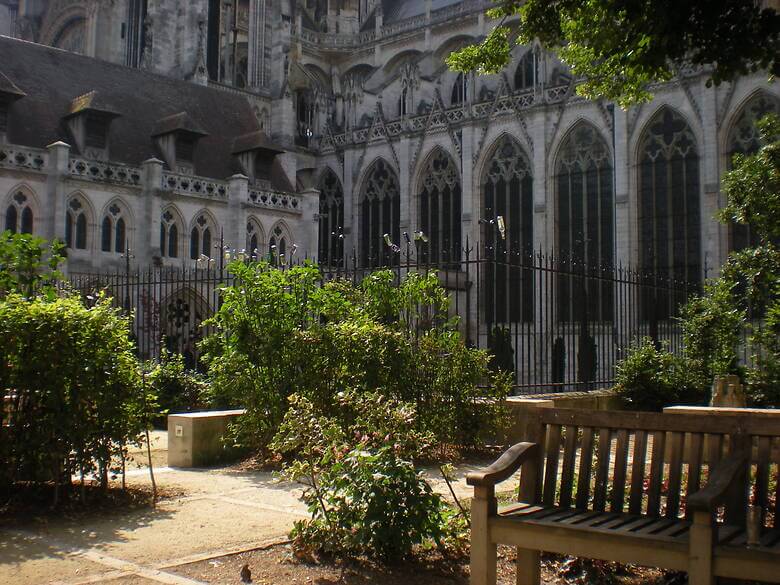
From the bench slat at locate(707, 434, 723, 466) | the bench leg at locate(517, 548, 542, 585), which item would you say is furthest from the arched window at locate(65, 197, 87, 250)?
the bench slat at locate(707, 434, 723, 466)

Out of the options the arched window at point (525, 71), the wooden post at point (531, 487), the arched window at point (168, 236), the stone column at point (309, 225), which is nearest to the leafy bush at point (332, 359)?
the wooden post at point (531, 487)

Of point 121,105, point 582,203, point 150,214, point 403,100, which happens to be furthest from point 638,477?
point 403,100

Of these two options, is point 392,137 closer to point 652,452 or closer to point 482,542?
point 652,452

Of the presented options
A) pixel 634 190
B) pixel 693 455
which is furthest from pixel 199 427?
pixel 634 190

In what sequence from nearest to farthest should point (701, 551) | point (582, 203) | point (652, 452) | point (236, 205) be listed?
point (701, 551) < point (652, 452) < point (236, 205) < point (582, 203)

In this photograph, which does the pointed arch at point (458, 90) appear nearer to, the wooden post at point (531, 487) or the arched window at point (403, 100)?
the arched window at point (403, 100)

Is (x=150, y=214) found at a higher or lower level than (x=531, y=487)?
higher

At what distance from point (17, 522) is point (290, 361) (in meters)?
3.69

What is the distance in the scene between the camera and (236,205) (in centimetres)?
2853

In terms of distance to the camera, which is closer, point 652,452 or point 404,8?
point 652,452

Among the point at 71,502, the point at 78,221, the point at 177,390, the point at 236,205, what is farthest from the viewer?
the point at 236,205

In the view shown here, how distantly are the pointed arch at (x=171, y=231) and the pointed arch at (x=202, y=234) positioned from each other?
0.41 meters

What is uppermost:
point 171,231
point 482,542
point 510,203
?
point 510,203

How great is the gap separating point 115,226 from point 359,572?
74.3ft
